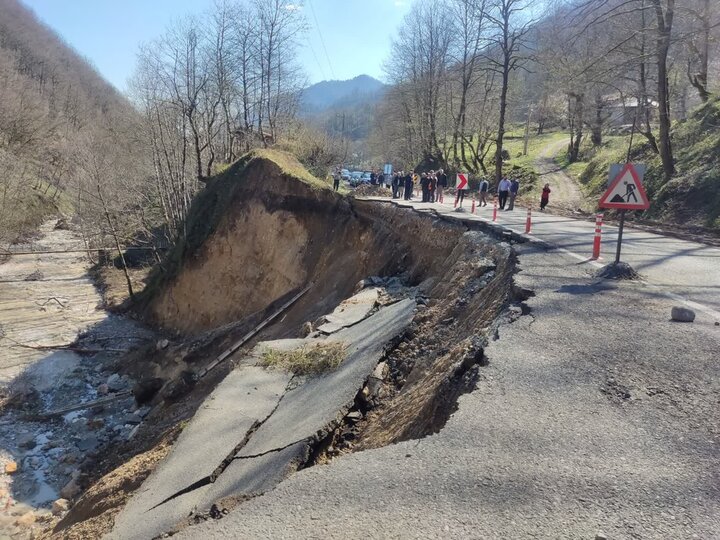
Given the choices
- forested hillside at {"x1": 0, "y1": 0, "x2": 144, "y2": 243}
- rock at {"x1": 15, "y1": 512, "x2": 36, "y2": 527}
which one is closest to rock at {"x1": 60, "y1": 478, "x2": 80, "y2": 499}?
rock at {"x1": 15, "y1": 512, "x2": 36, "y2": 527}

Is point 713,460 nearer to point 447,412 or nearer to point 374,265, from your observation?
point 447,412

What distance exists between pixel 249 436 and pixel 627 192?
6862mm

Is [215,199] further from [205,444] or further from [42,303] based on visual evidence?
[205,444]

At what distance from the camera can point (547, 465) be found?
3316mm

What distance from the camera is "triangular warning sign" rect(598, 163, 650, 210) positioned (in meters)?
7.74

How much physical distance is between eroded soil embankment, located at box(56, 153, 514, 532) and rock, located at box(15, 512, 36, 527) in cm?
228

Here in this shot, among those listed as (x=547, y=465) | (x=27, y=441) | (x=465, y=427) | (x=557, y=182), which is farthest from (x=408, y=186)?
(x=547, y=465)

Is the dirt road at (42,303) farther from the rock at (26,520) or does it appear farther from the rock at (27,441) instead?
the rock at (26,520)

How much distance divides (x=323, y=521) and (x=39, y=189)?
177ft

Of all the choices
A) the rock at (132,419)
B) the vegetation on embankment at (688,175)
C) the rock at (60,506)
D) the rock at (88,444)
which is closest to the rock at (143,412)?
the rock at (132,419)

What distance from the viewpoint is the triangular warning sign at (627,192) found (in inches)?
305

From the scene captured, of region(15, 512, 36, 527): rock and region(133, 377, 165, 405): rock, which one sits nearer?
region(15, 512, 36, 527): rock

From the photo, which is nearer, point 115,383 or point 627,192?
point 627,192

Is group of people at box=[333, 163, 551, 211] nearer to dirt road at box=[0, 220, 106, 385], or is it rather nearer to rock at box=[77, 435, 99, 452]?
rock at box=[77, 435, 99, 452]
